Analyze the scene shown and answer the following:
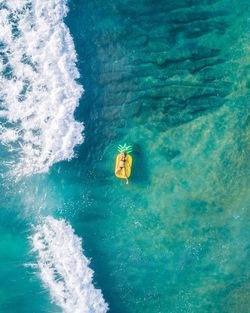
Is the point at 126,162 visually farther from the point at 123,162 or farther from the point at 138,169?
the point at 138,169

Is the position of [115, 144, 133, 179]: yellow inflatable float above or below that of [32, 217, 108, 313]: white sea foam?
above

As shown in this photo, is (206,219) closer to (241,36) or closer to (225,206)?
(225,206)

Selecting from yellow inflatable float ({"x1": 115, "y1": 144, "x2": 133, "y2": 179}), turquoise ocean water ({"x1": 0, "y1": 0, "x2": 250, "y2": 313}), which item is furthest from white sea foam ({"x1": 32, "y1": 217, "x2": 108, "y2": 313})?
yellow inflatable float ({"x1": 115, "y1": 144, "x2": 133, "y2": 179})

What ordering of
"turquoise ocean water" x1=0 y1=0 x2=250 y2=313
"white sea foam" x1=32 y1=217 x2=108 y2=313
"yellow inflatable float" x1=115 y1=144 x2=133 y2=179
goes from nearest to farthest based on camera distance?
"turquoise ocean water" x1=0 y1=0 x2=250 y2=313
"yellow inflatable float" x1=115 y1=144 x2=133 y2=179
"white sea foam" x1=32 y1=217 x2=108 y2=313

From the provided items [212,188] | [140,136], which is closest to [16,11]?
[140,136]

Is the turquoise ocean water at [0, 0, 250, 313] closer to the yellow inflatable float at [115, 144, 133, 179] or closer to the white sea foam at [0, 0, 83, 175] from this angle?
the white sea foam at [0, 0, 83, 175]

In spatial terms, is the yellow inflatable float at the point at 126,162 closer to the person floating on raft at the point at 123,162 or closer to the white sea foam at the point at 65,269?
the person floating on raft at the point at 123,162
